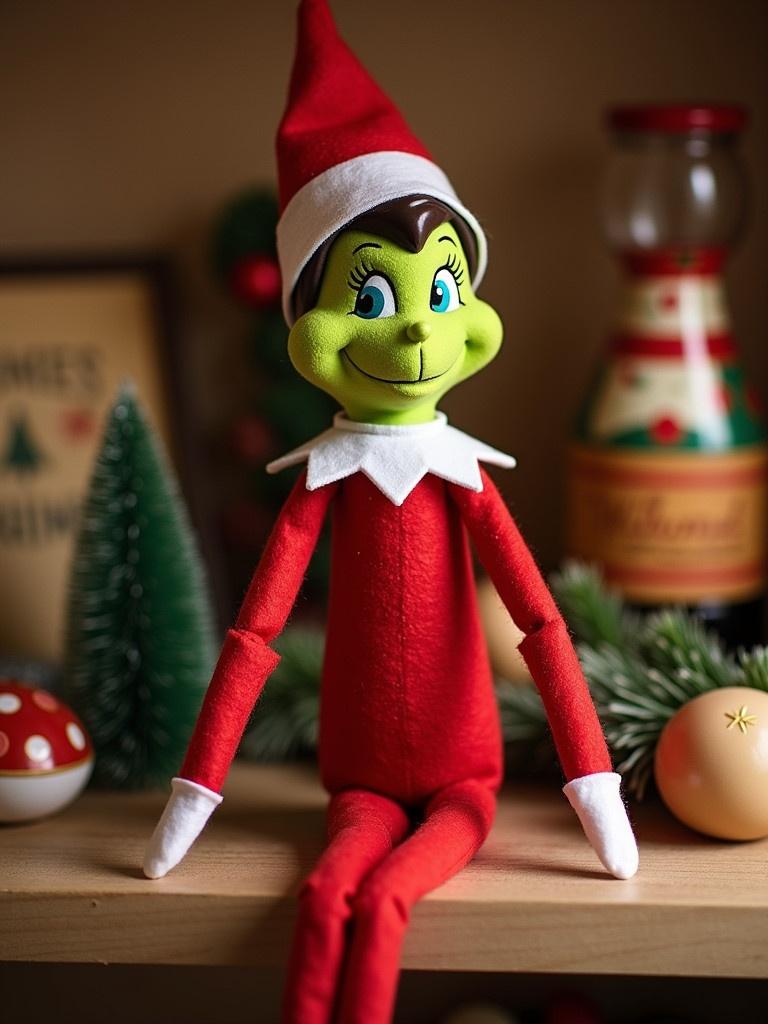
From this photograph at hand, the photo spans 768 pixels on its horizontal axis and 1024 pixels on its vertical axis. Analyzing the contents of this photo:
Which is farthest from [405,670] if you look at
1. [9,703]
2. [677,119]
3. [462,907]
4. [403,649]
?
[677,119]

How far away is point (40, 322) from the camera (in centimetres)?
86

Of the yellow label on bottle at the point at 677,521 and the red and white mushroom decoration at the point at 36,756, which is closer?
the red and white mushroom decoration at the point at 36,756

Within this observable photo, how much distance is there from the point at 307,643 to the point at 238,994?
0.28 meters

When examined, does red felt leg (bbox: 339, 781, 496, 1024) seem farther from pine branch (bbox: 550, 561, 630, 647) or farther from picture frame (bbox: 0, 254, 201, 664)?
picture frame (bbox: 0, 254, 201, 664)

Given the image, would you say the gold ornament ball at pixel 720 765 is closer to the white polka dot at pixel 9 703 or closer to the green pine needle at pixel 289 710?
the green pine needle at pixel 289 710

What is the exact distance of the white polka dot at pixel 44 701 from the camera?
625 mm

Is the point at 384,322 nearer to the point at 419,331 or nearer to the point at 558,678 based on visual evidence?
the point at 419,331

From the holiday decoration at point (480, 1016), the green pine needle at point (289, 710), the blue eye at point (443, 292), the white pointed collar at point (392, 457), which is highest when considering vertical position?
the blue eye at point (443, 292)

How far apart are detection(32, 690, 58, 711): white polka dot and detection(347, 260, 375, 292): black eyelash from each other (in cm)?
28

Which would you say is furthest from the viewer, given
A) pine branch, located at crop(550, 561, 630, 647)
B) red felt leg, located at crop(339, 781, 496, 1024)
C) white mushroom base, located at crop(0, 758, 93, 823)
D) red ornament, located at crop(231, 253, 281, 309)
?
red ornament, located at crop(231, 253, 281, 309)

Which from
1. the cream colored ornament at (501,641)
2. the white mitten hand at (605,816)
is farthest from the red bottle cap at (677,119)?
the white mitten hand at (605,816)

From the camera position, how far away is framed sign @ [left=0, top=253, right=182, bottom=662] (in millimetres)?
855

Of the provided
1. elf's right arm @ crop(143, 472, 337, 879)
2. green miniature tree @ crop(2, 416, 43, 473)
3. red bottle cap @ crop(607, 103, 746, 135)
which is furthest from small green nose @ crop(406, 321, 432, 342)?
green miniature tree @ crop(2, 416, 43, 473)

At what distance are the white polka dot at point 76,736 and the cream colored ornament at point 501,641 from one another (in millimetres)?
251
